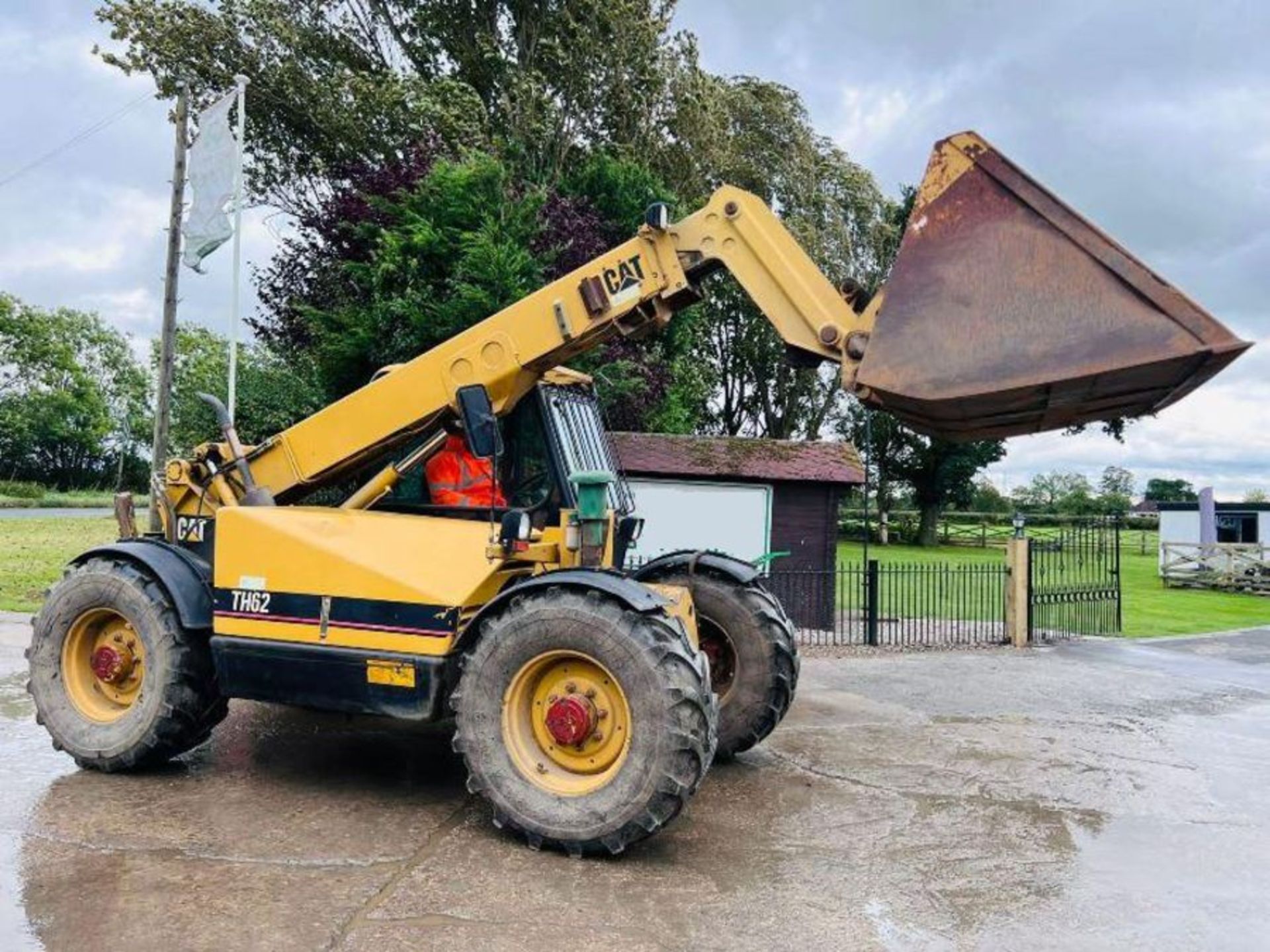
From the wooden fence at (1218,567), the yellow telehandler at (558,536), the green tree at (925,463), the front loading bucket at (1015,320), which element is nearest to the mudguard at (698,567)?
the yellow telehandler at (558,536)

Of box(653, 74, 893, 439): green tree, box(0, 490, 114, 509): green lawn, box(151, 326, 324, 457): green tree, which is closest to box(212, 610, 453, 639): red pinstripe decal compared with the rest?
box(151, 326, 324, 457): green tree

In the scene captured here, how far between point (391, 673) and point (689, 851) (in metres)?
1.80

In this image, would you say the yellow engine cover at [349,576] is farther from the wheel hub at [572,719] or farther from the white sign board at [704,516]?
the white sign board at [704,516]

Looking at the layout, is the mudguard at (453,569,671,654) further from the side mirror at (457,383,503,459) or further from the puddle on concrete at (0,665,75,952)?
the puddle on concrete at (0,665,75,952)

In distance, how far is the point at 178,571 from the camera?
6.07 meters

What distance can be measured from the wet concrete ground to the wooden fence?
2233 cm

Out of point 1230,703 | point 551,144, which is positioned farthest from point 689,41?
point 1230,703

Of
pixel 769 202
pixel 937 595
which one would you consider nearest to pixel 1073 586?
pixel 937 595

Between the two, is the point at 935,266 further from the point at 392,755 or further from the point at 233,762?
the point at 233,762

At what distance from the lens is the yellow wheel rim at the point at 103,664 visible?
612 centimetres

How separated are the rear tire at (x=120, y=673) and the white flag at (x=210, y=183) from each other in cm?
772

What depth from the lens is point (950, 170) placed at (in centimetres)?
480

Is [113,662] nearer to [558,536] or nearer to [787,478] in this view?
[558,536]

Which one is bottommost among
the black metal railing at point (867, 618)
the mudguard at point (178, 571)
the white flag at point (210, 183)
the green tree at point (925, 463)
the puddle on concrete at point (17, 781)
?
the puddle on concrete at point (17, 781)
